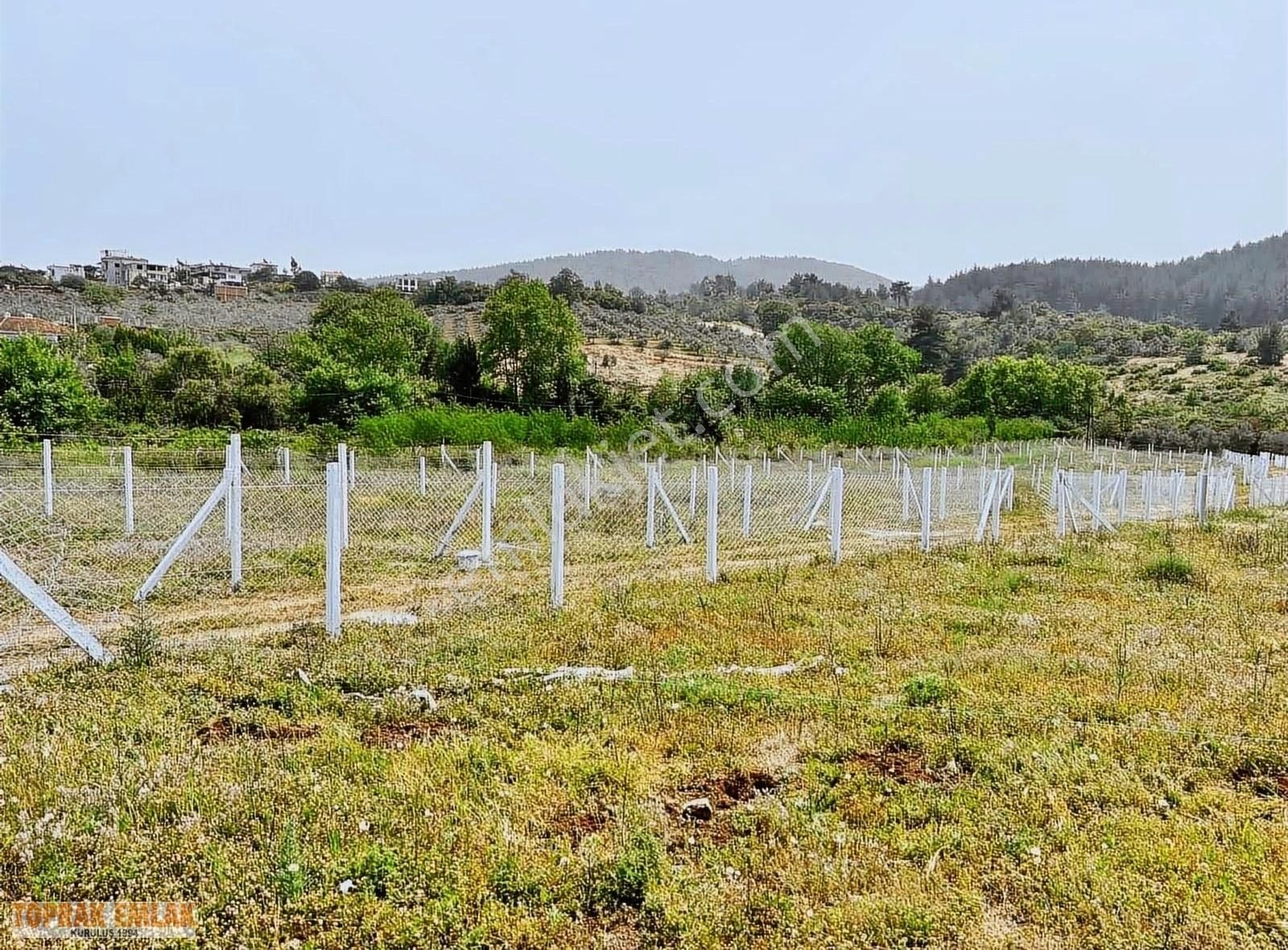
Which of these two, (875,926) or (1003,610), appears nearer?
(875,926)

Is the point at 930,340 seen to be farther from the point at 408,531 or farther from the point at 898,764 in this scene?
the point at 898,764

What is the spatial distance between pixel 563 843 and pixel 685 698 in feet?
5.80

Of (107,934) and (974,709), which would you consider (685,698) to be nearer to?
(974,709)

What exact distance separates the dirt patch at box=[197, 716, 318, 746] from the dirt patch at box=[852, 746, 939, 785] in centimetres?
292

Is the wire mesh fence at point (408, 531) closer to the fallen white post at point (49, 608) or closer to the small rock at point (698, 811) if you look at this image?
the fallen white post at point (49, 608)

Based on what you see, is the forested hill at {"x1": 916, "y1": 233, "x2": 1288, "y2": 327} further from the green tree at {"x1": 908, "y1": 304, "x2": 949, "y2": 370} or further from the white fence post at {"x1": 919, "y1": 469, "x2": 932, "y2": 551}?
the white fence post at {"x1": 919, "y1": 469, "x2": 932, "y2": 551}

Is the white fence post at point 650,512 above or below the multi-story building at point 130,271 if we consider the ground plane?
below

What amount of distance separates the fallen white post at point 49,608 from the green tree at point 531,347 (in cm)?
4058

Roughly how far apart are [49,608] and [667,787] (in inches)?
162

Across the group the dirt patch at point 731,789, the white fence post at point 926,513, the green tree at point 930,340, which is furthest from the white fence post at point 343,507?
the green tree at point 930,340

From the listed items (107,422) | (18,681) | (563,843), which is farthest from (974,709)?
(107,422)

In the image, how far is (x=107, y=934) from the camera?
2.62 meters

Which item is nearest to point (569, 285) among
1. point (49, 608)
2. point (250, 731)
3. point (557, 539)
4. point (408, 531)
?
point (408, 531)

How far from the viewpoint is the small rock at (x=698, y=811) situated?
347 centimetres
